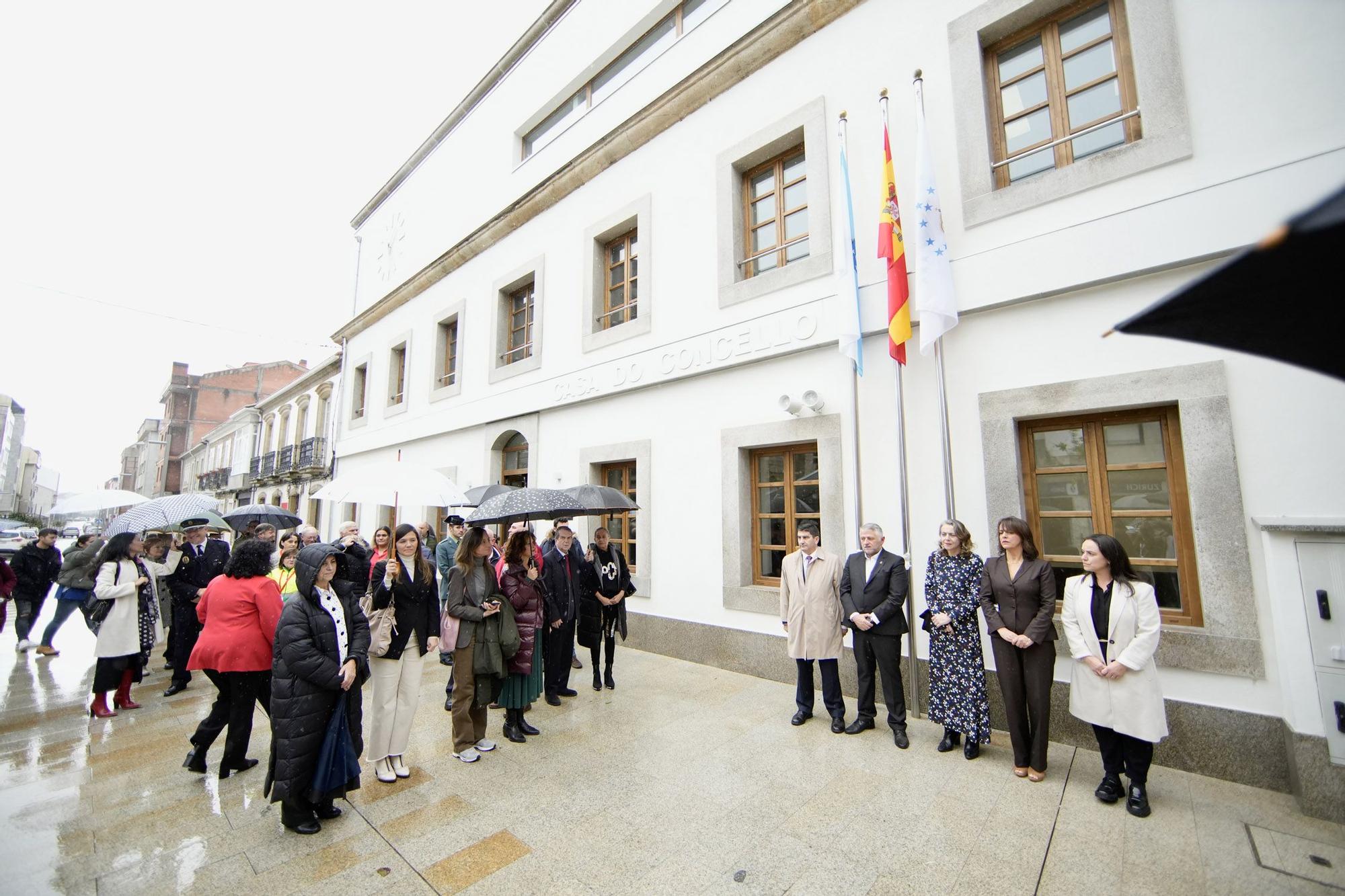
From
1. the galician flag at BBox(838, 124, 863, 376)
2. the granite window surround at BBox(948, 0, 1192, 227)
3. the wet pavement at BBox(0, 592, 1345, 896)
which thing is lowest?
the wet pavement at BBox(0, 592, 1345, 896)

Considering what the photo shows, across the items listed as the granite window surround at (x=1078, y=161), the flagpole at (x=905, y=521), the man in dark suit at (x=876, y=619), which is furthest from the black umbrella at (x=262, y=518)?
the granite window surround at (x=1078, y=161)

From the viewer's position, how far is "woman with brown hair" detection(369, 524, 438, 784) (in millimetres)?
4016

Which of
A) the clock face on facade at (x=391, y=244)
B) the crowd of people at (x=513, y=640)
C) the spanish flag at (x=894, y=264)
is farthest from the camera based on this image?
the clock face on facade at (x=391, y=244)

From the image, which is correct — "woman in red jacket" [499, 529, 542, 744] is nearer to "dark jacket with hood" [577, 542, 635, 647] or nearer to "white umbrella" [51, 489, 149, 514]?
"dark jacket with hood" [577, 542, 635, 647]

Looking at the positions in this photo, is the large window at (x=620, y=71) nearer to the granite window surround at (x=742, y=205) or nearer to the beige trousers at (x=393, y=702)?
the granite window surround at (x=742, y=205)

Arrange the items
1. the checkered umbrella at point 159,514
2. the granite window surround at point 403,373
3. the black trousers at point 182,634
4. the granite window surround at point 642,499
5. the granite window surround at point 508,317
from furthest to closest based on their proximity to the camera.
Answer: the granite window surround at point 403,373, the granite window surround at point 508,317, the granite window surround at point 642,499, the black trousers at point 182,634, the checkered umbrella at point 159,514

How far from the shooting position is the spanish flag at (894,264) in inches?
207

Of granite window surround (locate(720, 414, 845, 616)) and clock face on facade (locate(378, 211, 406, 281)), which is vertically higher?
clock face on facade (locate(378, 211, 406, 281))

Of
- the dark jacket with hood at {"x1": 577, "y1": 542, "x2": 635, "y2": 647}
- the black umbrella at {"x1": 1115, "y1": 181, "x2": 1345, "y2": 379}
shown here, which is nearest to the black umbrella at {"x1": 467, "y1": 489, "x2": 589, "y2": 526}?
the dark jacket with hood at {"x1": 577, "y1": 542, "x2": 635, "y2": 647}

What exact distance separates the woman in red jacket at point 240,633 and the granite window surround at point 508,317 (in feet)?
19.1

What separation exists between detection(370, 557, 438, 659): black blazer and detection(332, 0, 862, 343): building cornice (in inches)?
269

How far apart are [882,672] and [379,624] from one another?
3908 mm

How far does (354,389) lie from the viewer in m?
16.0

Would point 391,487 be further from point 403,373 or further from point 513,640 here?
point 403,373
